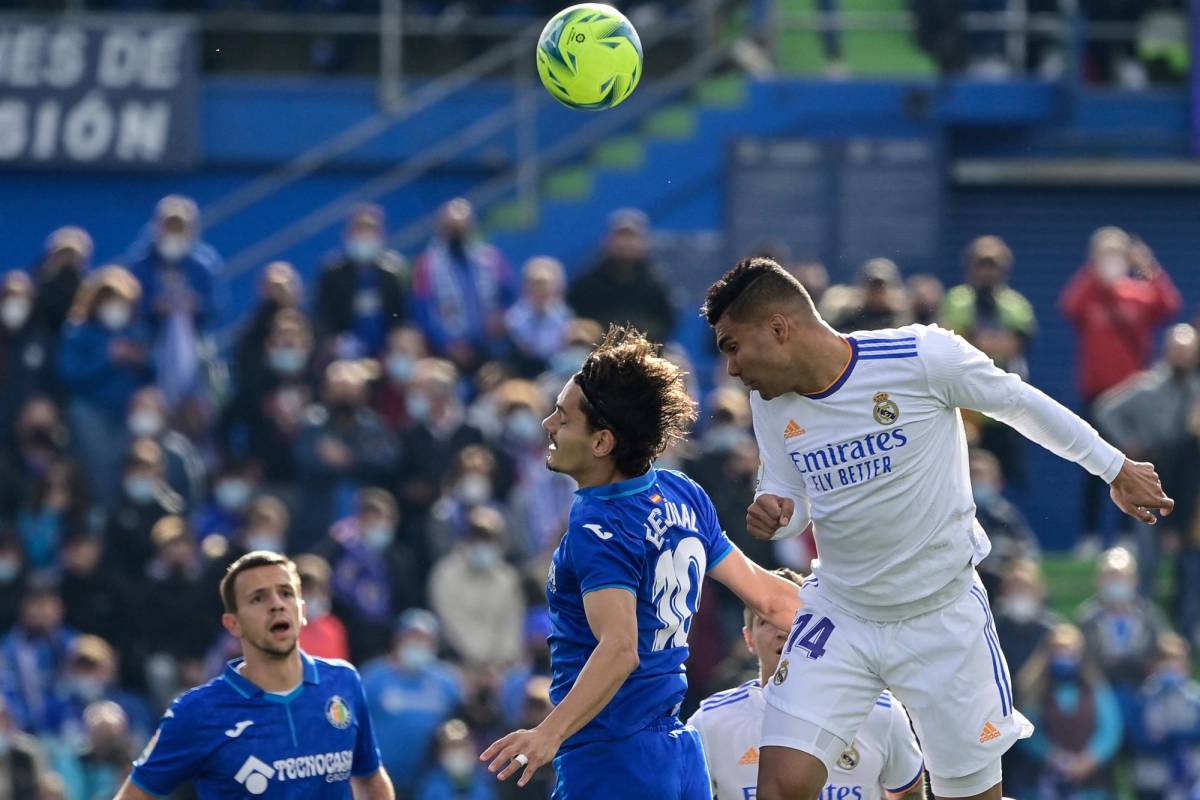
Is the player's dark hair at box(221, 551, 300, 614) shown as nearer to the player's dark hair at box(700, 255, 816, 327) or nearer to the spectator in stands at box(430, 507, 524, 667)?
the player's dark hair at box(700, 255, 816, 327)

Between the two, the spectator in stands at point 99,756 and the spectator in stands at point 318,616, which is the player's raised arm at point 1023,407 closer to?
the spectator in stands at point 318,616

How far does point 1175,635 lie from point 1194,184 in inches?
264

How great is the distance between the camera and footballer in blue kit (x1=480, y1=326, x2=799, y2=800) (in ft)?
21.6

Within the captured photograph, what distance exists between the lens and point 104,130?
1919 centimetres

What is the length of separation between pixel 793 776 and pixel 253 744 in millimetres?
1861

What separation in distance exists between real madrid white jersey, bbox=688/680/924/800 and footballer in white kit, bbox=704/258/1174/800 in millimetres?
263

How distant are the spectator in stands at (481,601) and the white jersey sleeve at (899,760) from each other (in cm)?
636

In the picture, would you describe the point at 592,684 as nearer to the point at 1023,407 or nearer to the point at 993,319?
the point at 1023,407

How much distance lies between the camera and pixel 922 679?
720cm

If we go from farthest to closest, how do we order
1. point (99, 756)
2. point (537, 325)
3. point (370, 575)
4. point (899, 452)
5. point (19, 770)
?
point (537, 325)
point (370, 575)
point (99, 756)
point (19, 770)
point (899, 452)

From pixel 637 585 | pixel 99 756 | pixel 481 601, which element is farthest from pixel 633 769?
pixel 481 601

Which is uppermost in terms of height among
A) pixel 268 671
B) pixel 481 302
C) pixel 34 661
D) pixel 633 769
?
pixel 633 769

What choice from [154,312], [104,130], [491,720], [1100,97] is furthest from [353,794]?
[1100,97]

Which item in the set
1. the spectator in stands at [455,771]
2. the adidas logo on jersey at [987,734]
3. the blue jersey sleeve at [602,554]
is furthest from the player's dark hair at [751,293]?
the spectator in stands at [455,771]
